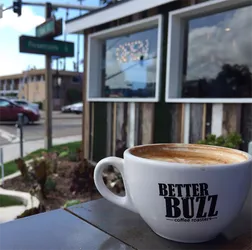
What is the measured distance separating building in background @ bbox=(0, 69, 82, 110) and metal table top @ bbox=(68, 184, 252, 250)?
24811 mm

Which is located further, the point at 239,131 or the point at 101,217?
the point at 239,131

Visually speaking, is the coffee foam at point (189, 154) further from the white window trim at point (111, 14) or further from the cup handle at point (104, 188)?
the white window trim at point (111, 14)

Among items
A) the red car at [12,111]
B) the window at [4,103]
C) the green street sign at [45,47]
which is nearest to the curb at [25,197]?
the green street sign at [45,47]

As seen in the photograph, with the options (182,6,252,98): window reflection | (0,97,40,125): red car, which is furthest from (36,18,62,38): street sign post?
(0,97,40,125): red car

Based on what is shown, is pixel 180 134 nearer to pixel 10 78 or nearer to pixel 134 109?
pixel 134 109

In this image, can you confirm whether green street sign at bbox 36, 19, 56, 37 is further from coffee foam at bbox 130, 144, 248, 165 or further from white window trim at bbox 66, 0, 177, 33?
coffee foam at bbox 130, 144, 248, 165

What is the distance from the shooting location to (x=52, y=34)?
16.8 ft

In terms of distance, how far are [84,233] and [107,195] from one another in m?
0.08

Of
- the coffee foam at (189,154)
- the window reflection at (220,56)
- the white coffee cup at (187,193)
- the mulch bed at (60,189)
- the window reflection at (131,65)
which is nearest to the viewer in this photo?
the white coffee cup at (187,193)

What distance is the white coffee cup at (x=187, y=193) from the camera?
0.46 metres

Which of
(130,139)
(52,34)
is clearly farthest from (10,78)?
(130,139)

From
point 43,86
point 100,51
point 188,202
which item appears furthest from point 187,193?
point 43,86

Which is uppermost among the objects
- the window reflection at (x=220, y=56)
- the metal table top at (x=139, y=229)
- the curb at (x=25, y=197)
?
the window reflection at (x=220, y=56)

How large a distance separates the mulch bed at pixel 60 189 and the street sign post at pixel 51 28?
2.38 meters
